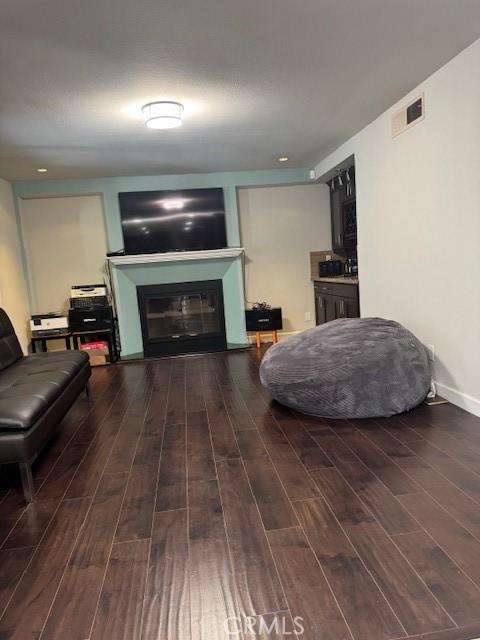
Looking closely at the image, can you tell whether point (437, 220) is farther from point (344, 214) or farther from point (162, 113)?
point (344, 214)

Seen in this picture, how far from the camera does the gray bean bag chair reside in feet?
9.66

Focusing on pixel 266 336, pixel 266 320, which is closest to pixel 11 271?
pixel 266 320

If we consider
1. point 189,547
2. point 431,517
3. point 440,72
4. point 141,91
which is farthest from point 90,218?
point 431,517

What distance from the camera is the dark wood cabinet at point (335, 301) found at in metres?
4.76

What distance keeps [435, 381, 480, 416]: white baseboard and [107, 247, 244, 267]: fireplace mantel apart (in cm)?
311

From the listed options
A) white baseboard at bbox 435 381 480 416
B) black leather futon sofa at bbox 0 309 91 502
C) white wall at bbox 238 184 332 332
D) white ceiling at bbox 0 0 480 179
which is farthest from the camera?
white wall at bbox 238 184 332 332

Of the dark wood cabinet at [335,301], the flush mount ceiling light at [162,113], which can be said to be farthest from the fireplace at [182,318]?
the flush mount ceiling light at [162,113]

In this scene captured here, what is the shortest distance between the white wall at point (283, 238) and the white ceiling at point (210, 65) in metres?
1.80

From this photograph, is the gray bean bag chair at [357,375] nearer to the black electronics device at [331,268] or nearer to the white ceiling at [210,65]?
the white ceiling at [210,65]

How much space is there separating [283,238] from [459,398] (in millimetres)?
3594

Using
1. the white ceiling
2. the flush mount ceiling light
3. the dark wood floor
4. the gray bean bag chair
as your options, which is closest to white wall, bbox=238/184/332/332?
the white ceiling

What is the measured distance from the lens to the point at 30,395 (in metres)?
2.45

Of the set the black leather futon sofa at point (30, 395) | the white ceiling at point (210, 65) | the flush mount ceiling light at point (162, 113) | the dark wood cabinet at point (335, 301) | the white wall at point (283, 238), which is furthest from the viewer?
the white wall at point (283, 238)

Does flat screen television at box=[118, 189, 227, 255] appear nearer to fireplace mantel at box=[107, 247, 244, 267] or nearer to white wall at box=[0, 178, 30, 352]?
fireplace mantel at box=[107, 247, 244, 267]
